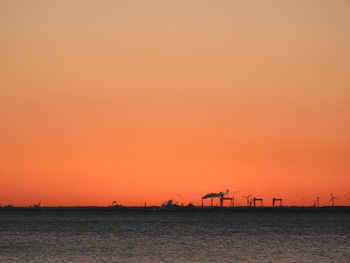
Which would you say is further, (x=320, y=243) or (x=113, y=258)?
(x=320, y=243)

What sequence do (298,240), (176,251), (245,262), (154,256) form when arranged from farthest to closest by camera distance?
(298,240) < (176,251) < (154,256) < (245,262)

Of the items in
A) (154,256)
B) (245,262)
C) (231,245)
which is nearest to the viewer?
(245,262)

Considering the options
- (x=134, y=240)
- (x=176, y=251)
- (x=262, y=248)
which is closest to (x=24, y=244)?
(x=134, y=240)

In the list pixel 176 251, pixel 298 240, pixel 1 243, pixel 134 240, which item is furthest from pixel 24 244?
pixel 298 240

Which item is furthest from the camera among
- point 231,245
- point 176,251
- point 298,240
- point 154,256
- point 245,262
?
point 298,240

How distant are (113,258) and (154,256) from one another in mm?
5991

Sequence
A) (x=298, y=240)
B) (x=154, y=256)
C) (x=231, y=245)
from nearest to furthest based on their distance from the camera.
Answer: (x=154, y=256), (x=231, y=245), (x=298, y=240)

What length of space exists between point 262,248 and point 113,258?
2663 cm

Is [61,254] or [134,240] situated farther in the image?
[134,240]

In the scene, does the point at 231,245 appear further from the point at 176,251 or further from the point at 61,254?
the point at 61,254

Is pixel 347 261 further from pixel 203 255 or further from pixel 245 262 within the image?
pixel 203 255

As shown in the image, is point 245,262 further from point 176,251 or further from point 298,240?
point 298,240

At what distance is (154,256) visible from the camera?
3661 inches

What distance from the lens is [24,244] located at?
11612 cm
